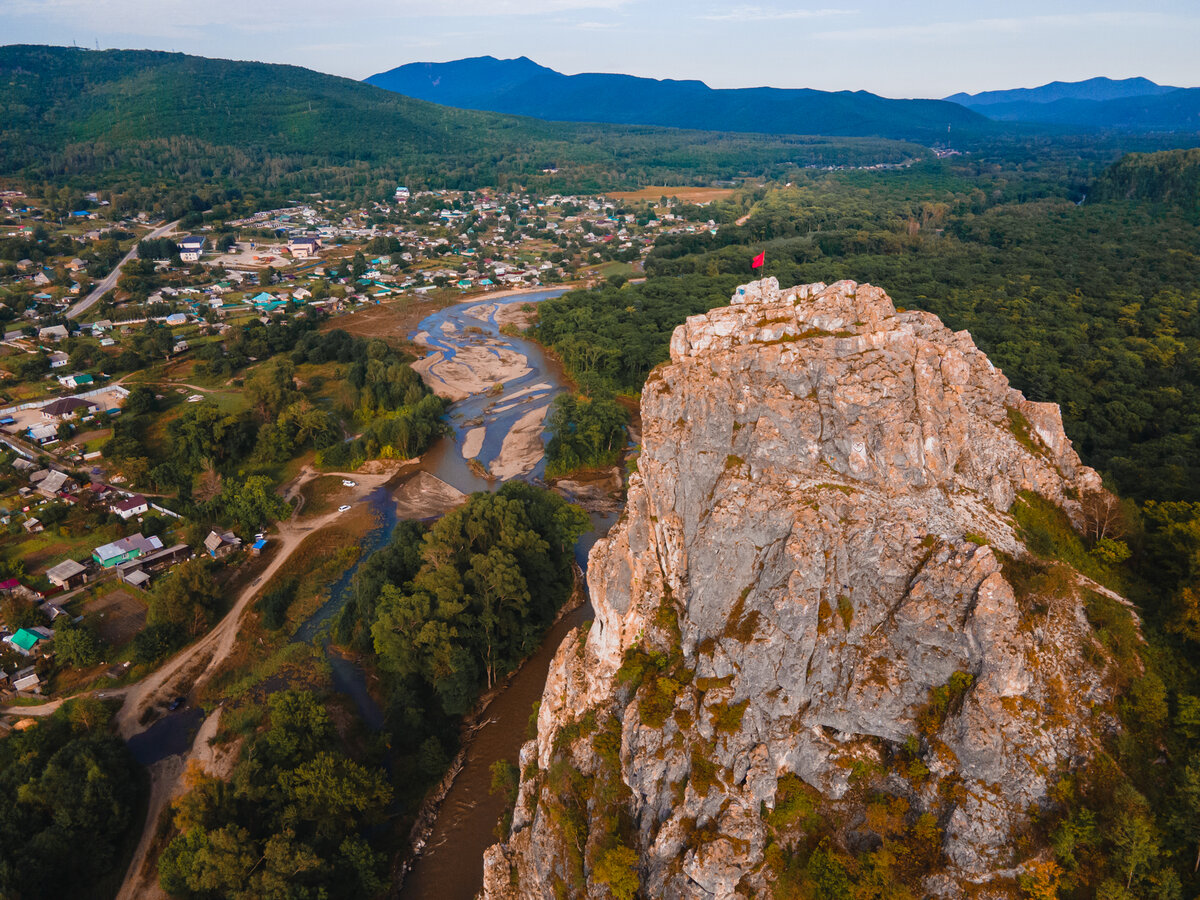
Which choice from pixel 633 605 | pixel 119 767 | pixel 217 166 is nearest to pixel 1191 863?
pixel 633 605

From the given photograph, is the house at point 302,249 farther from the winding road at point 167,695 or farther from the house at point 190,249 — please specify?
the winding road at point 167,695

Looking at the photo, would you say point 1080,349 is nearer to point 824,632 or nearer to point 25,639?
point 824,632

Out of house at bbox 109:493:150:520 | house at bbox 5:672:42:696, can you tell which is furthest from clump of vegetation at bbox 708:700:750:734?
house at bbox 109:493:150:520

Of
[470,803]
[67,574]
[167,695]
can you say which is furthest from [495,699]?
[67,574]

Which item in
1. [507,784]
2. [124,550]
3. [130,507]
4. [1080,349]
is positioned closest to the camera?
[507,784]

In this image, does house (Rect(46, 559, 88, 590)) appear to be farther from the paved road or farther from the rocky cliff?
the paved road

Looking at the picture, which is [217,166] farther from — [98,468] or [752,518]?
[752,518]
